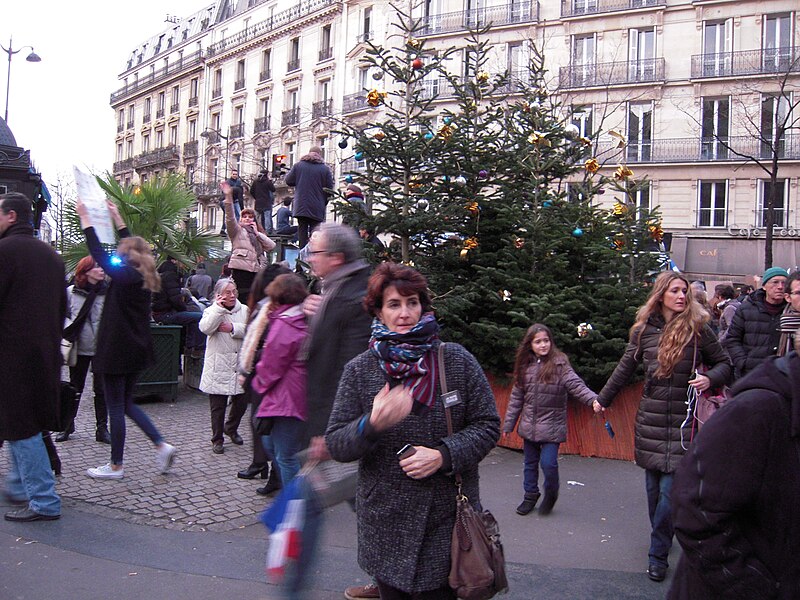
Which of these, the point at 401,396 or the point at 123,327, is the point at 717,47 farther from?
the point at 401,396

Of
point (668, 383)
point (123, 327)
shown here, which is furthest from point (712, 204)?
point (123, 327)

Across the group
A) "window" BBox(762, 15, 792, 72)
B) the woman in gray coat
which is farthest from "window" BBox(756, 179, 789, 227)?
the woman in gray coat

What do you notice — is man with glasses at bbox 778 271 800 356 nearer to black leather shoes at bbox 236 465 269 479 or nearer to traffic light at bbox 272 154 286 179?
black leather shoes at bbox 236 465 269 479

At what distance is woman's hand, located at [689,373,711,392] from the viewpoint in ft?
15.4

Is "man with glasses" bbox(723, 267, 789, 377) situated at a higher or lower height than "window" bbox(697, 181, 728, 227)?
lower

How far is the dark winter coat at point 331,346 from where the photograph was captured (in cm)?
369

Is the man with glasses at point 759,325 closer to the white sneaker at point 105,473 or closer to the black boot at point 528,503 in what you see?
the black boot at point 528,503

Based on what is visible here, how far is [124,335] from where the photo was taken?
6008 millimetres

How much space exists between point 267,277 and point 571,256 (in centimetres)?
416

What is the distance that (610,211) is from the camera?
885 centimetres

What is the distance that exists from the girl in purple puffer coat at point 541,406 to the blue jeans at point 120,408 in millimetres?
2993

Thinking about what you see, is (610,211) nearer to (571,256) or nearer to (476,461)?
(571,256)

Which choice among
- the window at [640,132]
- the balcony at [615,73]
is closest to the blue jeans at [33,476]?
the balcony at [615,73]

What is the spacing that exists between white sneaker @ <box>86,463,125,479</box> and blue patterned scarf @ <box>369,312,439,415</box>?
4216 millimetres
